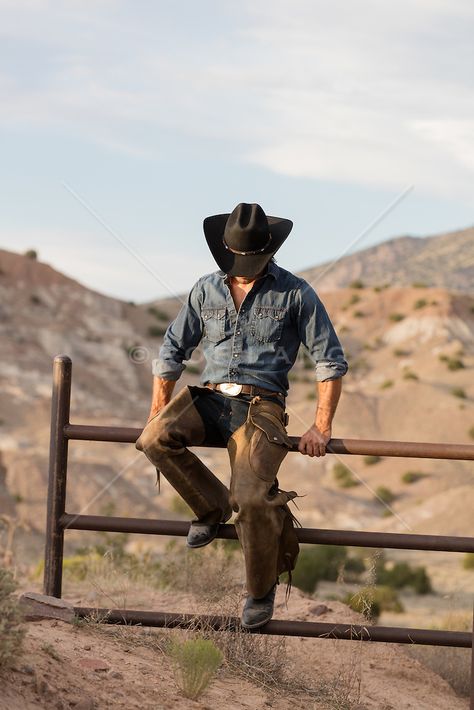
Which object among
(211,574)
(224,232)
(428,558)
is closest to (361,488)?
(428,558)

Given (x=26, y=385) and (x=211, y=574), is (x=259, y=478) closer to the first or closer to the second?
(x=211, y=574)

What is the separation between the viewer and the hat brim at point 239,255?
16.8 feet

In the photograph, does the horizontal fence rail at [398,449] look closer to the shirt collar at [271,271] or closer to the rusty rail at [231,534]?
the rusty rail at [231,534]

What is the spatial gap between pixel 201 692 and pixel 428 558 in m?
31.4

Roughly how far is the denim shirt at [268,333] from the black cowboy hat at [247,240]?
3.3 inches

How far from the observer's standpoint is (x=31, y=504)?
1437 inches

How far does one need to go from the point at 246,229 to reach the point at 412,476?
40708mm

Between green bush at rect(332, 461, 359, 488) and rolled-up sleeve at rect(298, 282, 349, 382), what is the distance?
3869 centimetres

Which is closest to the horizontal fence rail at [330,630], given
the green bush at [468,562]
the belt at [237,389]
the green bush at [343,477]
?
the belt at [237,389]

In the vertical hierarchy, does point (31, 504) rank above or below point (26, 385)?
below

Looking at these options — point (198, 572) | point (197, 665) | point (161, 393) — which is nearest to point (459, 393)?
point (198, 572)

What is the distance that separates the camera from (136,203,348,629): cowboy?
196 inches

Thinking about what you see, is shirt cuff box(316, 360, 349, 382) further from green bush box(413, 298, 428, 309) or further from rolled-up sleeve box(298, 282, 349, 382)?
green bush box(413, 298, 428, 309)

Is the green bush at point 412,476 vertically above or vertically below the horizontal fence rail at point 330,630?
below
